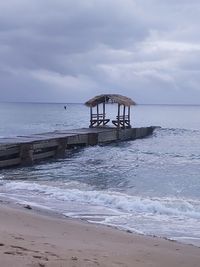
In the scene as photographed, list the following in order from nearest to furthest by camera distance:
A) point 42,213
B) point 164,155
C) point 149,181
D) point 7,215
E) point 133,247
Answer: point 133,247
point 7,215
point 42,213
point 149,181
point 164,155

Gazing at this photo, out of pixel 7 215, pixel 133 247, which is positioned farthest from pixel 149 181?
pixel 133 247

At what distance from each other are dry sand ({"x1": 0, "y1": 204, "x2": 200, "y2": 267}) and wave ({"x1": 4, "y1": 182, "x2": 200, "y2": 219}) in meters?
2.96

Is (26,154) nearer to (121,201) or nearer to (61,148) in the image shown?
(61,148)

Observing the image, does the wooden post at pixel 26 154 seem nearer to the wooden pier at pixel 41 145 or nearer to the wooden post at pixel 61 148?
the wooden pier at pixel 41 145

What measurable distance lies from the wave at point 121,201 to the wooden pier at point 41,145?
21.8 ft

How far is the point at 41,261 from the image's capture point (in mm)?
5641

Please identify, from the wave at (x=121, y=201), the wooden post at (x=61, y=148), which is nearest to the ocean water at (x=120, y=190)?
the wave at (x=121, y=201)

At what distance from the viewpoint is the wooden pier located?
23047 millimetres

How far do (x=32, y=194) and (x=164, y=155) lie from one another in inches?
707

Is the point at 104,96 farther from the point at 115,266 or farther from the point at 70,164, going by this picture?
the point at 115,266

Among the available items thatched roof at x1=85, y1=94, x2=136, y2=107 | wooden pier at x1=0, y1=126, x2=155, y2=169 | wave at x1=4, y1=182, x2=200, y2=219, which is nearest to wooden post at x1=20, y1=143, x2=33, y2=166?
wooden pier at x1=0, y1=126, x2=155, y2=169

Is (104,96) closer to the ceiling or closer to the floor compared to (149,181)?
closer to the ceiling

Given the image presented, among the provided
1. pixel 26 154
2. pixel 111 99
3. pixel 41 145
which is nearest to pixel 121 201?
pixel 26 154

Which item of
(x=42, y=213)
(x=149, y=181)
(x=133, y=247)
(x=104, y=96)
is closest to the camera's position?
(x=133, y=247)
